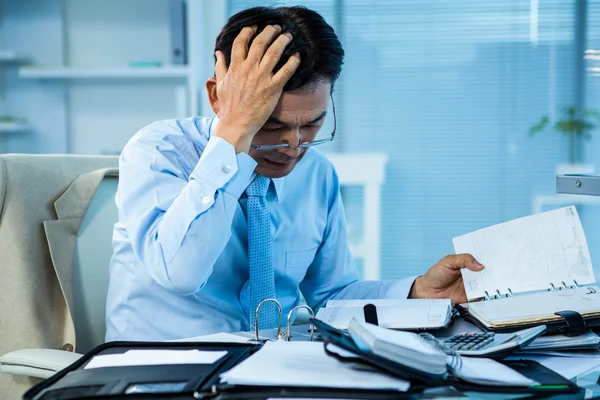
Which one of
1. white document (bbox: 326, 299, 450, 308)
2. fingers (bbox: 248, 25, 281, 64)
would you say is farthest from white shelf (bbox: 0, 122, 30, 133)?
white document (bbox: 326, 299, 450, 308)

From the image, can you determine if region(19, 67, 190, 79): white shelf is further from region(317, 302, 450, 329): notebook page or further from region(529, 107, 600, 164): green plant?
region(317, 302, 450, 329): notebook page

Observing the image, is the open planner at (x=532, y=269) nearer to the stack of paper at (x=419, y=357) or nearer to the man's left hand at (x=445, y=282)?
the man's left hand at (x=445, y=282)

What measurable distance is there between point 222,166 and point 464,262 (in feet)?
1.60

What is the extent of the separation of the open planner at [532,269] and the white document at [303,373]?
0.40m

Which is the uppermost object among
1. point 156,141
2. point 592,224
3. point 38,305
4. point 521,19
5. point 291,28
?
point 521,19

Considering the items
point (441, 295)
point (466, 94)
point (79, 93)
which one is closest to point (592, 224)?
point (466, 94)

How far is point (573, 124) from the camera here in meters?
3.44

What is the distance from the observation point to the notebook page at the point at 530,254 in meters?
1.26

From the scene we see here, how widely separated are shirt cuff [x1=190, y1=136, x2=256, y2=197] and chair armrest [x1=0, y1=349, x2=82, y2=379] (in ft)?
1.24

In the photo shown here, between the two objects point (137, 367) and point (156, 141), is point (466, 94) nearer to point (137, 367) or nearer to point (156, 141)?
point (156, 141)

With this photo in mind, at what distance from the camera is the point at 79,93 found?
3.39m

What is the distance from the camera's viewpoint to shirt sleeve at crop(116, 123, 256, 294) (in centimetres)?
121

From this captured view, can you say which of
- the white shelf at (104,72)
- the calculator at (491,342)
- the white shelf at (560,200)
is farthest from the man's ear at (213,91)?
the white shelf at (560,200)

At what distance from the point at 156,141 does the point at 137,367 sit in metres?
0.64
